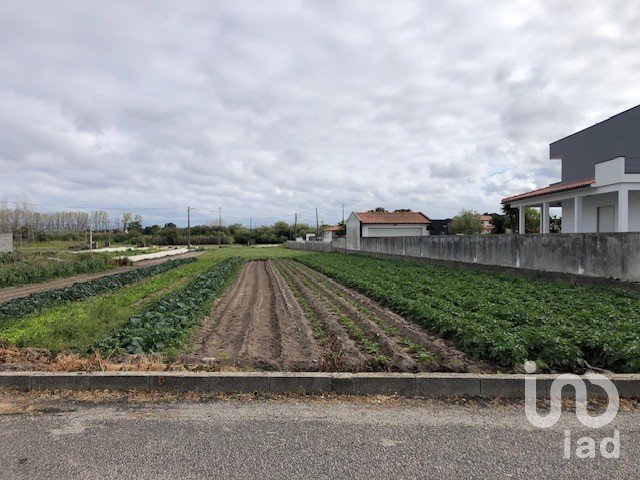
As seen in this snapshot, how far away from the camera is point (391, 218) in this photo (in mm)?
48062

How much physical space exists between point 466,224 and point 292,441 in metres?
52.3

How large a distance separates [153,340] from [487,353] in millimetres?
4813

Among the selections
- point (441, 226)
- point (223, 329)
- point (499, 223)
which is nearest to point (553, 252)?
point (223, 329)

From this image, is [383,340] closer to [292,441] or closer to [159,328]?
[292,441]

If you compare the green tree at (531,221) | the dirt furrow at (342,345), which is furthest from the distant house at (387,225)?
the dirt furrow at (342,345)

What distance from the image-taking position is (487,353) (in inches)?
223

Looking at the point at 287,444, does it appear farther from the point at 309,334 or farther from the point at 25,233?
the point at 25,233

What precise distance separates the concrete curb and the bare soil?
516 mm

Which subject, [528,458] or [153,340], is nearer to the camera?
[528,458]

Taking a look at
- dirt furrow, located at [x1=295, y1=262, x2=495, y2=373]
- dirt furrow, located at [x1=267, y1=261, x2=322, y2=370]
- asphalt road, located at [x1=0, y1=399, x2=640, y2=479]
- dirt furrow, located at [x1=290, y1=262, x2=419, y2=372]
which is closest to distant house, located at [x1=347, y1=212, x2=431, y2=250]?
dirt furrow, located at [x1=267, y1=261, x2=322, y2=370]

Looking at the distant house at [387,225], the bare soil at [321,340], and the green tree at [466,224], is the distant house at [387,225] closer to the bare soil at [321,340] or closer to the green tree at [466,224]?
the green tree at [466,224]

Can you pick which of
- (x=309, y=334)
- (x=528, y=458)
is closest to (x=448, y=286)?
(x=309, y=334)

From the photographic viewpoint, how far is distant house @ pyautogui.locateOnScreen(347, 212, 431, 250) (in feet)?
153

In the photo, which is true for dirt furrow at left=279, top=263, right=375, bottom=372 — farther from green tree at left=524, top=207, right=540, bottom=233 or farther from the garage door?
green tree at left=524, top=207, right=540, bottom=233
